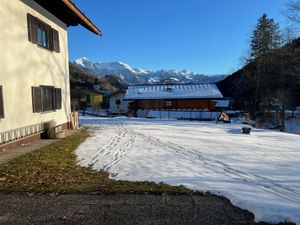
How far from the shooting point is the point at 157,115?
114 ft

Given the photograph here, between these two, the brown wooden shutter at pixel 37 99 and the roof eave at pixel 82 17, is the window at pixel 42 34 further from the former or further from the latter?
the brown wooden shutter at pixel 37 99

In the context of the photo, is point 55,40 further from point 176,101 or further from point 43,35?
point 176,101

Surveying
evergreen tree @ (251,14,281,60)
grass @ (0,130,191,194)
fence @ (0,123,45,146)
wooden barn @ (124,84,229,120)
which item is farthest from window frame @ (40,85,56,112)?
evergreen tree @ (251,14,281,60)

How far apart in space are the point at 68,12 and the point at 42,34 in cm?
251

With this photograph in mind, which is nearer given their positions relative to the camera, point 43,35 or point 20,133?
point 20,133

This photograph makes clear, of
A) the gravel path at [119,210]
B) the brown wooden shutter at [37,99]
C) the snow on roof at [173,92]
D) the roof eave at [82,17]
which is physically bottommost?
Result: the gravel path at [119,210]

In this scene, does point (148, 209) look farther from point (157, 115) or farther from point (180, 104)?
point (180, 104)

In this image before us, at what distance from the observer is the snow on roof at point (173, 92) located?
36.4 metres

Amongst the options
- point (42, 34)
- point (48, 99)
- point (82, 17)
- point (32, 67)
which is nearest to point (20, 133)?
point (32, 67)

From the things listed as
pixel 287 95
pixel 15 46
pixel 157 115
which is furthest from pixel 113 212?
pixel 287 95

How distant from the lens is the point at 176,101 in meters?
37.1

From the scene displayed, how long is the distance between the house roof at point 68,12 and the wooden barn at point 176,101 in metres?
19.9

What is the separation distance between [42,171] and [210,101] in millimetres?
31395

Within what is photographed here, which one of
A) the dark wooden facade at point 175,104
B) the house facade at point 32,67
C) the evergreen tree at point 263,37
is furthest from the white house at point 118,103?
the house facade at point 32,67
